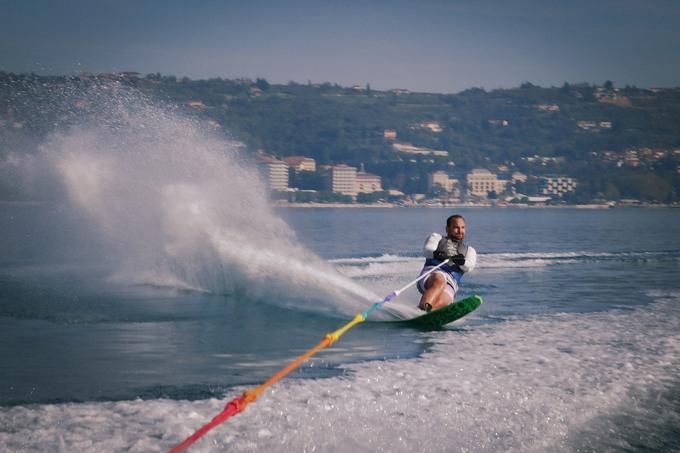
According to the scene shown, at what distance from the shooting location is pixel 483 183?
525ft

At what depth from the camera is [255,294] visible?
12.3 meters

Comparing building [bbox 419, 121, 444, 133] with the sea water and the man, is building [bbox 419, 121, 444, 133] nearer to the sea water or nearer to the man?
the sea water

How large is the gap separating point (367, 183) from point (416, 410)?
149 m

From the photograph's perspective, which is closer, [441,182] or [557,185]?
[557,185]

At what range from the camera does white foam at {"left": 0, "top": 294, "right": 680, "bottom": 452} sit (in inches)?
197

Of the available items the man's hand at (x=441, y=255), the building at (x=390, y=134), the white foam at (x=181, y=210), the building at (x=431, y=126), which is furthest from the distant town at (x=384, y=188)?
the man's hand at (x=441, y=255)

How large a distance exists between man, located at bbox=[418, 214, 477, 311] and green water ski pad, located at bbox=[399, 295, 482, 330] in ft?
0.73

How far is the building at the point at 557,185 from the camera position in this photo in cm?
15125

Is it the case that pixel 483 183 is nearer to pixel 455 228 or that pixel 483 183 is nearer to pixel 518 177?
pixel 518 177

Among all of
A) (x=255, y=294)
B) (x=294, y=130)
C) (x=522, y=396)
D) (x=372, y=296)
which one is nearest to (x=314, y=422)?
(x=522, y=396)

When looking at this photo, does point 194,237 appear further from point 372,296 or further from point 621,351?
point 621,351

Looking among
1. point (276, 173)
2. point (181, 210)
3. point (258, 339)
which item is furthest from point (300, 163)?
point (258, 339)

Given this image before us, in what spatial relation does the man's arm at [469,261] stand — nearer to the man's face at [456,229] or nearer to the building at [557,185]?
the man's face at [456,229]

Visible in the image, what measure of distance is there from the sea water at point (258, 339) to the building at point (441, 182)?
139 m
